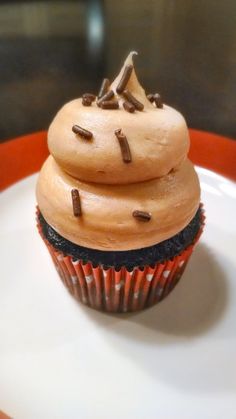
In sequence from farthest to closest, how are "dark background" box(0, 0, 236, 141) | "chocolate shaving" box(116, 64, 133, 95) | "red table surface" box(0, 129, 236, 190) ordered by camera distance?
"dark background" box(0, 0, 236, 141) < "red table surface" box(0, 129, 236, 190) < "chocolate shaving" box(116, 64, 133, 95)

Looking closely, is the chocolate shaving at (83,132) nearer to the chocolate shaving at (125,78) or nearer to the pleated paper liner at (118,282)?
the chocolate shaving at (125,78)

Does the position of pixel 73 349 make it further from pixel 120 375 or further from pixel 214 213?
pixel 214 213

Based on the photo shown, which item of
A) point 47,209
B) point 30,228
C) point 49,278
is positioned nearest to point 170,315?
point 49,278

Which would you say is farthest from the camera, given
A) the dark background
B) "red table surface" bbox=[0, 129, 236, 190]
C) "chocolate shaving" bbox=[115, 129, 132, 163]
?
the dark background

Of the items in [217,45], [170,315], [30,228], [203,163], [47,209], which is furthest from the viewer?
[217,45]

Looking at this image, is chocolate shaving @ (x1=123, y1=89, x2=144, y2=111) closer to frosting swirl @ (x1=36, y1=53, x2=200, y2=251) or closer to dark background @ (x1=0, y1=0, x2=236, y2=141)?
frosting swirl @ (x1=36, y1=53, x2=200, y2=251)

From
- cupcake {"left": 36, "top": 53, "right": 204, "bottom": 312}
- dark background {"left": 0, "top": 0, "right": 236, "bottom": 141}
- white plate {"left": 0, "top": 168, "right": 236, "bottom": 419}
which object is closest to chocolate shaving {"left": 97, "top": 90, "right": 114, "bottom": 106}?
cupcake {"left": 36, "top": 53, "right": 204, "bottom": 312}

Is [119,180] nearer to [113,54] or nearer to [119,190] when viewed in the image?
[119,190]

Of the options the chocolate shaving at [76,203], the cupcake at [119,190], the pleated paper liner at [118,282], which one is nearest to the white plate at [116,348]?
the pleated paper liner at [118,282]
